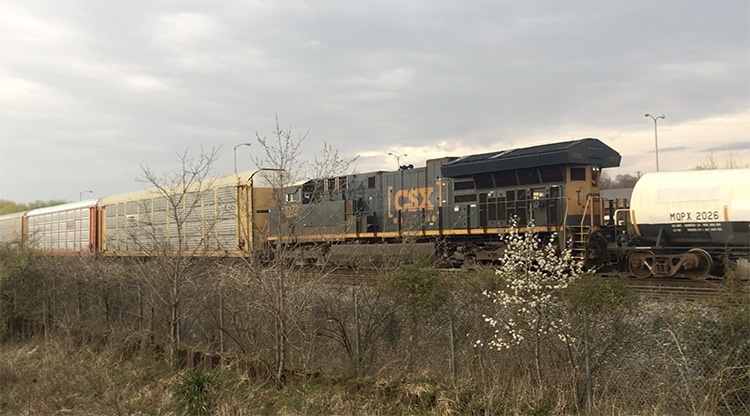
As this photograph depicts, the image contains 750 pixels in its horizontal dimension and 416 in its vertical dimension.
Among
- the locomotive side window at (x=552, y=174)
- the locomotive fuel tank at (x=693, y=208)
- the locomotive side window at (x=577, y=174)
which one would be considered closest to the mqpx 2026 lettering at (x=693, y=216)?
the locomotive fuel tank at (x=693, y=208)

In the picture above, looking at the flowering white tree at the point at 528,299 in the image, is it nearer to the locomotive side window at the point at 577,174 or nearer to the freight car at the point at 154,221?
the freight car at the point at 154,221

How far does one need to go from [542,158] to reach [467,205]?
306cm

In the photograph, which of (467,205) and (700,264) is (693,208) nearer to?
(700,264)

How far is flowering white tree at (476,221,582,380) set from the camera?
289 inches

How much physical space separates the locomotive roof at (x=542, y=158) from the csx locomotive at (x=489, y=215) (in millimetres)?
38

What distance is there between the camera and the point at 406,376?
8539mm

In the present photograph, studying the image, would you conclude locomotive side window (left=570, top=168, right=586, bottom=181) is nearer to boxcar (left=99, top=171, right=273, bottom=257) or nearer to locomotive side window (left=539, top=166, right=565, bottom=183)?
locomotive side window (left=539, top=166, right=565, bottom=183)

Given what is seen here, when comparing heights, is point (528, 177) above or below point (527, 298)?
above

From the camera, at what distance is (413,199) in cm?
2130

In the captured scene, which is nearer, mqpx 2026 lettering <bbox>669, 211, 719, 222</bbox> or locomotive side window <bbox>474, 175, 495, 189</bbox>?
mqpx 2026 lettering <bbox>669, 211, 719, 222</bbox>

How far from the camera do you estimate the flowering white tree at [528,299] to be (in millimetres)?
7332

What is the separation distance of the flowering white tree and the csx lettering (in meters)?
12.7

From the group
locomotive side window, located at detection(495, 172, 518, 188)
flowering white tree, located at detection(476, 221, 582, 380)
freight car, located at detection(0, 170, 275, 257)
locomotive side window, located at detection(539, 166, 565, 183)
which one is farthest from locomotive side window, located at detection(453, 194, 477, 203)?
flowering white tree, located at detection(476, 221, 582, 380)

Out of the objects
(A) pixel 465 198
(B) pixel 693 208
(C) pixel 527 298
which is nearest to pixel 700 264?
(B) pixel 693 208
